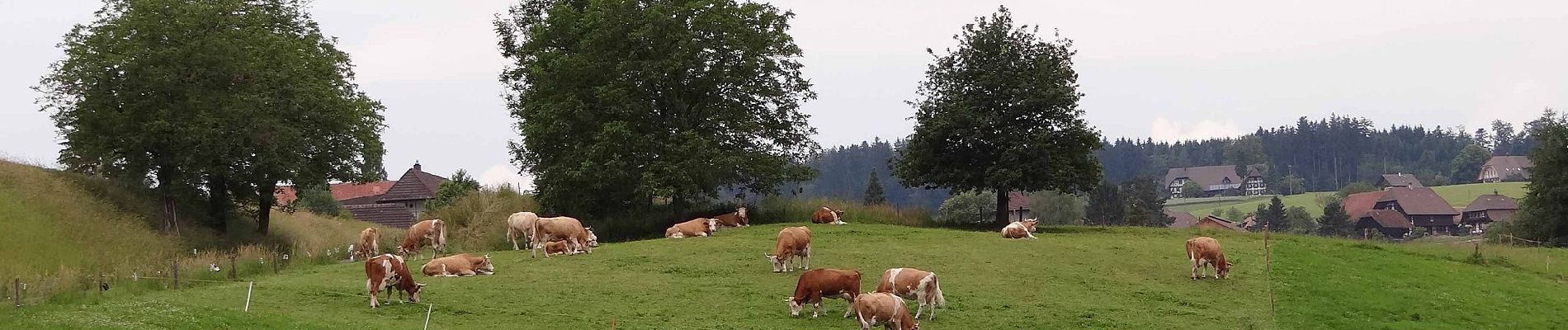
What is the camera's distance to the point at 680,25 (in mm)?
46688

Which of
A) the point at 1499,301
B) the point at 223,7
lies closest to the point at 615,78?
the point at 223,7

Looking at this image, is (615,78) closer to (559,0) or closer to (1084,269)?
(559,0)

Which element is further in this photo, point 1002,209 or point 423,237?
point 1002,209

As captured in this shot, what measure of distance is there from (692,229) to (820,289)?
55.1ft

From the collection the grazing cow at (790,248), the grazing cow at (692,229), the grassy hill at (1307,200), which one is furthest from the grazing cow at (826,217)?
the grassy hill at (1307,200)

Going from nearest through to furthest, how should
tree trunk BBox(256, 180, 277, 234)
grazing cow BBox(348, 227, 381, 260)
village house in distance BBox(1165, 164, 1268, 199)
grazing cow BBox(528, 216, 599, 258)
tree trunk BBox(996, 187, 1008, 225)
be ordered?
grazing cow BBox(528, 216, 599, 258)
grazing cow BBox(348, 227, 381, 260)
tree trunk BBox(996, 187, 1008, 225)
tree trunk BBox(256, 180, 277, 234)
village house in distance BBox(1165, 164, 1268, 199)

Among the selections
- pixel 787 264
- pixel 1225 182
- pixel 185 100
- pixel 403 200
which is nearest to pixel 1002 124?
pixel 787 264

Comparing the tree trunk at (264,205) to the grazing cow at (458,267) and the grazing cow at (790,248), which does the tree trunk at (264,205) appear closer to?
the grazing cow at (458,267)

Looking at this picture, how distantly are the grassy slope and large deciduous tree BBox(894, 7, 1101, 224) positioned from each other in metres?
9.93

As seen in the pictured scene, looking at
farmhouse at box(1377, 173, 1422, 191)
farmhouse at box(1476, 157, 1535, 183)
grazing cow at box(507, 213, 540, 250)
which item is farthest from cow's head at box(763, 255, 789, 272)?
farmhouse at box(1476, 157, 1535, 183)

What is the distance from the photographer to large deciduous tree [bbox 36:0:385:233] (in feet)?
153

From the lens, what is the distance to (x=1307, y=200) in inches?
6634

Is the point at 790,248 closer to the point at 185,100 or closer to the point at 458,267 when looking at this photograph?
the point at 458,267

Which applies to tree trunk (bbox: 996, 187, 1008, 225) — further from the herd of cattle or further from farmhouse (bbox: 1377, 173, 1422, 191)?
farmhouse (bbox: 1377, 173, 1422, 191)
